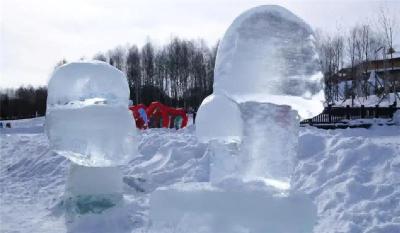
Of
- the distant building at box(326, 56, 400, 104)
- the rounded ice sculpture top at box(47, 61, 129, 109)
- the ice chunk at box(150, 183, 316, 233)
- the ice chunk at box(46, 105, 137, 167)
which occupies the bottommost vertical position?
the ice chunk at box(150, 183, 316, 233)

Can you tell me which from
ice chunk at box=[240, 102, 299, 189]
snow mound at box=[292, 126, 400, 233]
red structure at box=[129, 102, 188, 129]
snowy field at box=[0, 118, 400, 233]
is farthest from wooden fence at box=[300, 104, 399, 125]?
ice chunk at box=[240, 102, 299, 189]

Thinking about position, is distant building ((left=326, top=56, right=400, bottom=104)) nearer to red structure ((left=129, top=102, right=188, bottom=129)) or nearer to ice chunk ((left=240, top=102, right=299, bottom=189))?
red structure ((left=129, top=102, right=188, bottom=129))

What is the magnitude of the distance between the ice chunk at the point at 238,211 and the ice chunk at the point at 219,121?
0.56 metres

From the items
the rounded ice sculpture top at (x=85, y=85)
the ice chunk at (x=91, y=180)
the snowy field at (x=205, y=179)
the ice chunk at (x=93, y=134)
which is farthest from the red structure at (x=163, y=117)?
the ice chunk at (x=93, y=134)

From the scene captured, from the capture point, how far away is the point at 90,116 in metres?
5.18

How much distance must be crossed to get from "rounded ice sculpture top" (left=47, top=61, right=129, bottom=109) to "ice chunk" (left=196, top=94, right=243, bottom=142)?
169 centimetres

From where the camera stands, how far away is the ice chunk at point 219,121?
323 centimetres

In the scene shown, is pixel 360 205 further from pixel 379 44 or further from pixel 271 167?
pixel 379 44

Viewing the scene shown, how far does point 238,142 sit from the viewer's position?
10.8ft

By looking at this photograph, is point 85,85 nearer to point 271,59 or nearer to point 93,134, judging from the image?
point 93,134

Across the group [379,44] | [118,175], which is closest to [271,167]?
[118,175]

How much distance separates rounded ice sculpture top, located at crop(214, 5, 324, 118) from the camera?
3.00 metres

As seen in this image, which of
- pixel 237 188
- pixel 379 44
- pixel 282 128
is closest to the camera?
pixel 237 188

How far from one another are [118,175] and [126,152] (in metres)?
0.82
